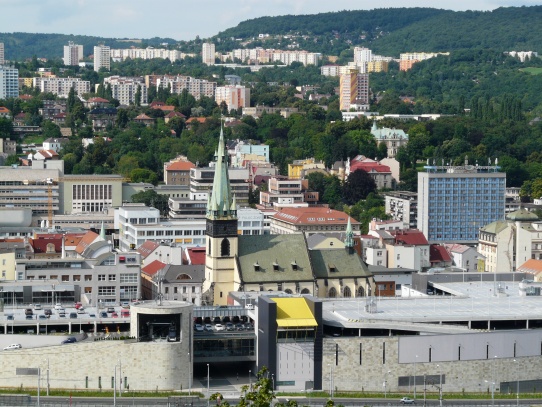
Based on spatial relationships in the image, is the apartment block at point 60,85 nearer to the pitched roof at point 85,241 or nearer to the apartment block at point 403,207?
the apartment block at point 403,207

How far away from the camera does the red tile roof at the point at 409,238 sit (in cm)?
8694

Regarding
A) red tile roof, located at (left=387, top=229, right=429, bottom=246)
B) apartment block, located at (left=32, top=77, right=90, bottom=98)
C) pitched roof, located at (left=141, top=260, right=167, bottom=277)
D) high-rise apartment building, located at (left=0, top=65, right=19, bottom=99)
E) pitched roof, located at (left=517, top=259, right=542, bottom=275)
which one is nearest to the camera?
pitched roof, located at (left=141, top=260, right=167, bottom=277)

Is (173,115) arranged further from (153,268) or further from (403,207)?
(153,268)

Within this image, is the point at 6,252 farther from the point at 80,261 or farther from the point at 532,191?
the point at 532,191

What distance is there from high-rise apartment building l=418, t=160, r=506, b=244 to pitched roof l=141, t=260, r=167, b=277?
28257 mm

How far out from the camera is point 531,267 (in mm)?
79250

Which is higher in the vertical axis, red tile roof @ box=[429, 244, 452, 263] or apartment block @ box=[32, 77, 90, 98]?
apartment block @ box=[32, 77, 90, 98]

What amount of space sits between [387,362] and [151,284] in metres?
19.8

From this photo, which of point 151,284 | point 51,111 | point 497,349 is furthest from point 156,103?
point 497,349

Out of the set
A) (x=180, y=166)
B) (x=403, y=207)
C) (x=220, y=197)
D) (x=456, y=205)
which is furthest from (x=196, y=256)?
(x=180, y=166)

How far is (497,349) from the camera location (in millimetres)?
57312

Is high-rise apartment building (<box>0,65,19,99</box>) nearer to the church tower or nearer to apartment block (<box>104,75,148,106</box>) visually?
apartment block (<box>104,75,148,106</box>)

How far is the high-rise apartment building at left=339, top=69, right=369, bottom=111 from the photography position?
181m

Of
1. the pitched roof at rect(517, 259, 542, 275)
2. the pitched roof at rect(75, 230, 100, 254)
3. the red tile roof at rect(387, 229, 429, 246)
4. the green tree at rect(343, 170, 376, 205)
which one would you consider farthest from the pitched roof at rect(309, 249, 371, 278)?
the green tree at rect(343, 170, 376, 205)
